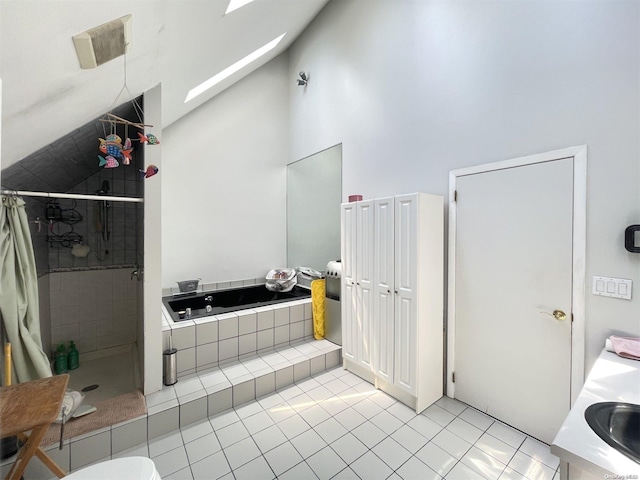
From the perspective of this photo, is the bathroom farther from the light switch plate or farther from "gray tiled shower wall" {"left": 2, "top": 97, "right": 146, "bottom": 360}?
"gray tiled shower wall" {"left": 2, "top": 97, "right": 146, "bottom": 360}

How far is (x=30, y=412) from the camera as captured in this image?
1.17 metres

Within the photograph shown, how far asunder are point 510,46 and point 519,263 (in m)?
1.52

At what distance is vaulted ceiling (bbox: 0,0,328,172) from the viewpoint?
91cm

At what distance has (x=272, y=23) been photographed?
265 centimetres

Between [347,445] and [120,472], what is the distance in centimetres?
128

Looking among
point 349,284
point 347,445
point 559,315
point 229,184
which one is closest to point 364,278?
point 349,284

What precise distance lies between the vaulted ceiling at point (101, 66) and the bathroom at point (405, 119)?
0.02 m

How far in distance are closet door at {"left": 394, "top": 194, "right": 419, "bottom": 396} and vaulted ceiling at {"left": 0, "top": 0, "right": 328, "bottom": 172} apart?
1.83 meters

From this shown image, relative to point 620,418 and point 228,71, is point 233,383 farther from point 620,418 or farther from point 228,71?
point 228,71

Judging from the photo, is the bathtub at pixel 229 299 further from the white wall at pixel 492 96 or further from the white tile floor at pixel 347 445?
the white wall at pixel 492 96

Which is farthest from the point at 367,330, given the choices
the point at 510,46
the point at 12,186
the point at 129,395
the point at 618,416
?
the point at 12,186

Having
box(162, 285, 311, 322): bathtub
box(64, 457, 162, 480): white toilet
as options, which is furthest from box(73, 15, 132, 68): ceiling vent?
box(162, 285, 311, 322): bathtub

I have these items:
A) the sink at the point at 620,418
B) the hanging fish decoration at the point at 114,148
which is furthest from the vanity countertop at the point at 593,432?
the hanging fish decoration at the point at 114,148

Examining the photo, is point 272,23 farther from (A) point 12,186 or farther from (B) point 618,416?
(B) point 618,416
